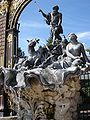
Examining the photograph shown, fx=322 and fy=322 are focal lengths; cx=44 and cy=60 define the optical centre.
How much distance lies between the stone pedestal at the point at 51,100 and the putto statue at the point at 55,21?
10.5 ft

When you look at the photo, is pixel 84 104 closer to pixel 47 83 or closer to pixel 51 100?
pixel 51 100

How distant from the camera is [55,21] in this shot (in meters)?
12.3

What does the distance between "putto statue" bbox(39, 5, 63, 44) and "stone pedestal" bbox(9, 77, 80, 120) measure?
10.5ft

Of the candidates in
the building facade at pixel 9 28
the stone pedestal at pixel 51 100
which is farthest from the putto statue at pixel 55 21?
the stone pedestal at pixel 51 100

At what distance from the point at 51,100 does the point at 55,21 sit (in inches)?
164

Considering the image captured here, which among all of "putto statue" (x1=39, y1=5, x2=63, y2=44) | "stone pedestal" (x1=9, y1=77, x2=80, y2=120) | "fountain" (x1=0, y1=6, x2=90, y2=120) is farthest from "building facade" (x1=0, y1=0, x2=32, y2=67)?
"stone pedestal" (x1=9, y1=77, x2=80, y2=120)

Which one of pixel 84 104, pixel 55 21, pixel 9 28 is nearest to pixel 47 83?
pixel 84 104

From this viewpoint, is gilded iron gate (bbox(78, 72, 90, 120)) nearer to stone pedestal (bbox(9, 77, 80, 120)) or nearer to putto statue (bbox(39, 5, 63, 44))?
stone pedestal (bbox(9, 77, 80, 120))

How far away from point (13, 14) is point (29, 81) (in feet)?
19.8

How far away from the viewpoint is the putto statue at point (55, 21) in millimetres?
12047

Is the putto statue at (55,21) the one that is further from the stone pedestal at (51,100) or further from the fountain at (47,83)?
the stone pedestal at (51,100)

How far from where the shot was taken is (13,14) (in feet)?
47.1

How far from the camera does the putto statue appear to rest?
1205 cm

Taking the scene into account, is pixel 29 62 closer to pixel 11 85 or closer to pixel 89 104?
pixel 11 85
